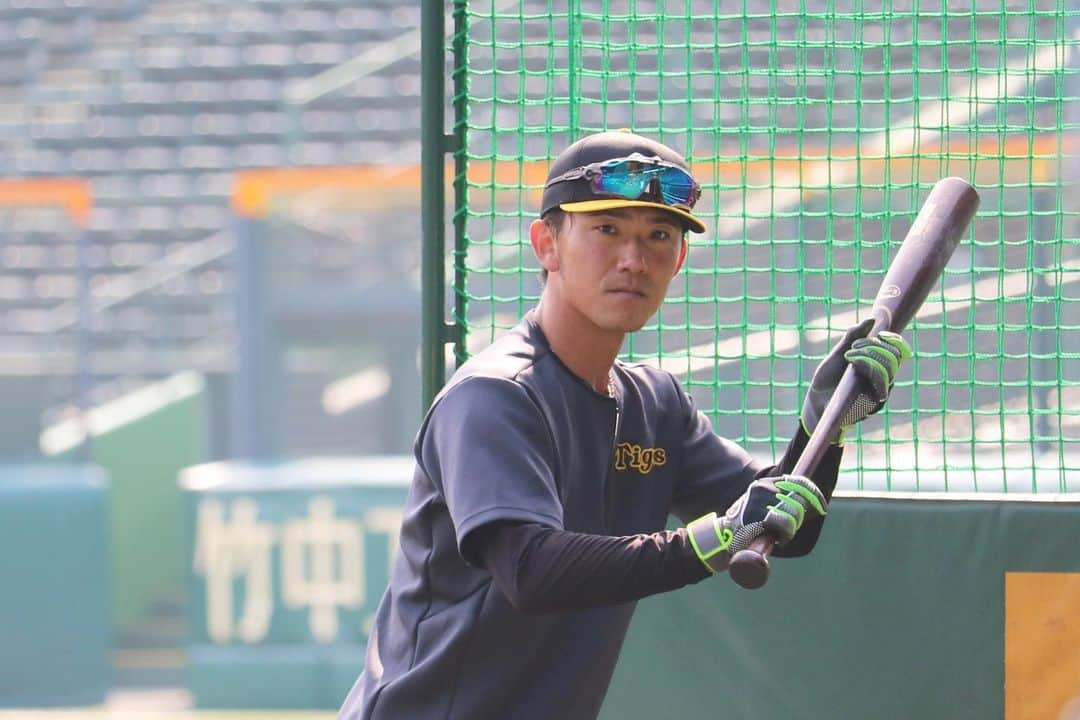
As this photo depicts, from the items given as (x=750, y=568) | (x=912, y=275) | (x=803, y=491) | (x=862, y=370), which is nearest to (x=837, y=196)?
(x=912, y=275)

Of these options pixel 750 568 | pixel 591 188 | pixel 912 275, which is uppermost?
pixel 591 188

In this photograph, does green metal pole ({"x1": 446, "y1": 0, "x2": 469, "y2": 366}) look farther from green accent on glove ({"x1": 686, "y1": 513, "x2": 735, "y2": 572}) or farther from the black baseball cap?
green accent on glove ({"x1": 686, "y1": 513, "x2": 735, "y2": 572})

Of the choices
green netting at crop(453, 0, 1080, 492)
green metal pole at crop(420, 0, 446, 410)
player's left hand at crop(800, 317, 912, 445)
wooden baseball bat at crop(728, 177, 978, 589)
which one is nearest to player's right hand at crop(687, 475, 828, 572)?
wooden baseball bat at crop(728, 177, 978, 589)

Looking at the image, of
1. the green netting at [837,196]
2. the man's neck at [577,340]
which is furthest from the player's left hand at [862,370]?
the green netting at [837,196]

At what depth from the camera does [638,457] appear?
2.50m

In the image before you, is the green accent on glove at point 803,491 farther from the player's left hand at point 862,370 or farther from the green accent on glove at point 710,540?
the player's left hand at point 862,370

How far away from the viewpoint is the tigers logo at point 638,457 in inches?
97.3

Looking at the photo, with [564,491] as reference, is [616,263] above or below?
above

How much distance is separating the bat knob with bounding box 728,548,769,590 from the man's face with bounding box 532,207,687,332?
0.46 m

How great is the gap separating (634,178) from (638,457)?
0.47 m

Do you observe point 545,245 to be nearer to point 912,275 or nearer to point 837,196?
point 912,275

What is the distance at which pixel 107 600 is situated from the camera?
26.4 feet

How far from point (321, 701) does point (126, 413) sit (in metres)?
3.62

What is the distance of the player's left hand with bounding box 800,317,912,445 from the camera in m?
2.41
